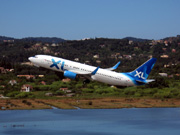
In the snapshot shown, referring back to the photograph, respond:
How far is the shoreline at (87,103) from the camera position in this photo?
132 meters

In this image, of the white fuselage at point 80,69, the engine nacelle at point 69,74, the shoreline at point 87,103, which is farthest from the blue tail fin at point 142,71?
the engine nacelle at point 69,74

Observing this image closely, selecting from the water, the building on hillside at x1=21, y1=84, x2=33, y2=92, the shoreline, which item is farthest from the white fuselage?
the building on hillside at x1=21, y1=84, x2=33, y2=92

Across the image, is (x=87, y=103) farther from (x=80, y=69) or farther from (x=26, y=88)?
(x=26, y=88)

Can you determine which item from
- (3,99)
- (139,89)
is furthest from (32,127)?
(139,89)

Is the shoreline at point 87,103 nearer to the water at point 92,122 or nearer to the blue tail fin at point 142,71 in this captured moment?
the water at point 92,122

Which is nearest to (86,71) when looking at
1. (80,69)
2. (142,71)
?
(80,69)

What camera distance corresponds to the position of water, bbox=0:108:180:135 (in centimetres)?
10262

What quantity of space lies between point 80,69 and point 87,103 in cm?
2290

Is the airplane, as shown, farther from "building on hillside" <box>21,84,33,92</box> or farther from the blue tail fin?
"building on hillside" <box>21,84,33,92</box>

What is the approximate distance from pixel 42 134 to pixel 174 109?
4667cm

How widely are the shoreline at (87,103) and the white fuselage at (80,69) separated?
14.0 meters

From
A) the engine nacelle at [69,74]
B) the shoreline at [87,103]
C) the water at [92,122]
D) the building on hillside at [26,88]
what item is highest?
the engine nacelle at [69,74]

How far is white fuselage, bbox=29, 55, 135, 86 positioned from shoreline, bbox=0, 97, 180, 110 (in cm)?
1401

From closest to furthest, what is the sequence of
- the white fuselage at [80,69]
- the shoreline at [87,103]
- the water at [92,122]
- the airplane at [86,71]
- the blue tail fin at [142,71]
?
the water at [92,122], the airplane at [86,71], the white fuselage at [80,69], the blue tail fin at [142,71], the shoreline at [87,103]
